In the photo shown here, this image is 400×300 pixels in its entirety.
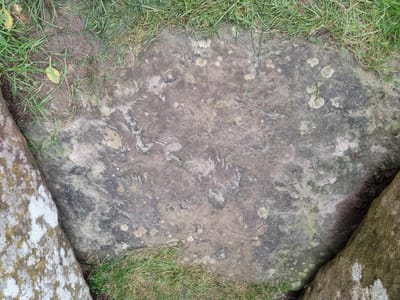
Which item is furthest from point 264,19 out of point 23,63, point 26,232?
point 26,232

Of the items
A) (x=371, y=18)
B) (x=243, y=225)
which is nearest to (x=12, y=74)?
(x=243, y=225)

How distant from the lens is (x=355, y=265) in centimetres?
207

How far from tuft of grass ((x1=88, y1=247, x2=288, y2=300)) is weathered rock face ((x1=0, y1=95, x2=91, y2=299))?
31cm

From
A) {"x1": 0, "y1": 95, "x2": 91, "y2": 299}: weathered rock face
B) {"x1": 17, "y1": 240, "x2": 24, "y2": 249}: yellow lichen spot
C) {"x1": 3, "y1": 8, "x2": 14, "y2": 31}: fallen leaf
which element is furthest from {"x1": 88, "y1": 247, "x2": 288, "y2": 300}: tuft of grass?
{"x1": 3, "y1": 8, "x2": 14, "y2": 31}: fallen leaf

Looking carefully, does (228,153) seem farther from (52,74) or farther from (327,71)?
(52,74)

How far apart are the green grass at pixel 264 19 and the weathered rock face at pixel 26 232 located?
68cm

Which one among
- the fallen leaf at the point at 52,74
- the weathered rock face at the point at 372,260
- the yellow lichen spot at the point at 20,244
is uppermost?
the fallen leaf at the point at 52,74

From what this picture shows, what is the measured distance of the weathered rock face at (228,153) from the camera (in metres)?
2.09

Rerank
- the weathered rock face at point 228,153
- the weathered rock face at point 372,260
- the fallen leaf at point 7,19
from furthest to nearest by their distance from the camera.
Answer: the weathered rock face at point 228,153 < the fallen leaf at point 7,19 < the weathered rock face at point 372,260

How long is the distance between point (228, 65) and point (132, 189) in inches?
32.7

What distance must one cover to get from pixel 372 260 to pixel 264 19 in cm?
124

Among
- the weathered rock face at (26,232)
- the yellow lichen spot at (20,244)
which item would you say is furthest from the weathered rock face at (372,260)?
the yellow lichen spot at (20,244)

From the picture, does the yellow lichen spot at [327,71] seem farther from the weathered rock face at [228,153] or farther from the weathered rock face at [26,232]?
the weathered rock face at [26,232]

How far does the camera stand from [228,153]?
7.29 ft
